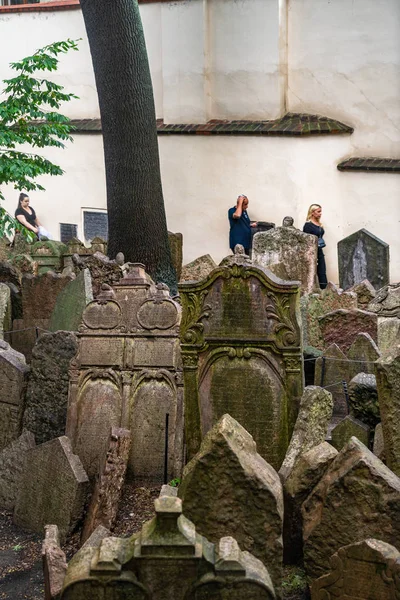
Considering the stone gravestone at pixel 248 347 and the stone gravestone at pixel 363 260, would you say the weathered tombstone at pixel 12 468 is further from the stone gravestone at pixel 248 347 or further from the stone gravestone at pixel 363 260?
the stone gravestone at pixel 363 260

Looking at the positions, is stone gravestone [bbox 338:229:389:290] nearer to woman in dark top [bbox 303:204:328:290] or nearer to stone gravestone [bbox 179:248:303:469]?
woman in dark top [bbox 303:204:328:290]

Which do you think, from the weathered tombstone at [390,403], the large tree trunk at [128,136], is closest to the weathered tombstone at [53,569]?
the weathered tombstone at [390,403]

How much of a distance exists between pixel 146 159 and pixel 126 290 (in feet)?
20.8

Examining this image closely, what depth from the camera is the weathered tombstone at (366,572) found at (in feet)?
16.0

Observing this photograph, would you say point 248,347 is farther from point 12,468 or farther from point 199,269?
point 199,269

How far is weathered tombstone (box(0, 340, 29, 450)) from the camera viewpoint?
28.3ft

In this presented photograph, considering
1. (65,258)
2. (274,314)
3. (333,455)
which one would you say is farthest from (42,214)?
(333,455)

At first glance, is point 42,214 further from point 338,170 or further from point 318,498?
point 318,498

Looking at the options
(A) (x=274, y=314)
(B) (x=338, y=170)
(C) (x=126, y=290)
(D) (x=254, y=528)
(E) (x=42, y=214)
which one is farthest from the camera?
(E) (x=42, y=214)

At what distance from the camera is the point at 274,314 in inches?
292

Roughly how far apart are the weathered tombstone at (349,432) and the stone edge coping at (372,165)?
508 inches

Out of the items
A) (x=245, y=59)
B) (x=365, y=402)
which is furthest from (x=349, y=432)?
(x=245, y=59)

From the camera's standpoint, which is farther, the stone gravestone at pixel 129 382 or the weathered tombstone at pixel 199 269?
the weathered tombstone at pixel 199 269

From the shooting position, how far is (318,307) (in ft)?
38.6
